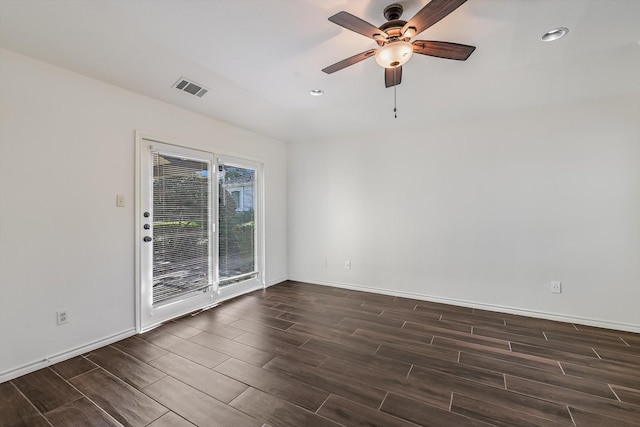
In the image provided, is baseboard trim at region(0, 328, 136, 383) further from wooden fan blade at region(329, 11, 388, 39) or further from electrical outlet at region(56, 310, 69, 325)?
wooden fan blade at region(329, 11, 388, 39)

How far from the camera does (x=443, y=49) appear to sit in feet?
5.82

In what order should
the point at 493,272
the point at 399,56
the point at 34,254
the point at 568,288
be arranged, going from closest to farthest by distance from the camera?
the point at 399,56
the point at 34,254
the point at 568,288
the point at 493,272

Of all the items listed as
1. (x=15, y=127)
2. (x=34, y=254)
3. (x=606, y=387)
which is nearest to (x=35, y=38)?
(x=15, y=127)

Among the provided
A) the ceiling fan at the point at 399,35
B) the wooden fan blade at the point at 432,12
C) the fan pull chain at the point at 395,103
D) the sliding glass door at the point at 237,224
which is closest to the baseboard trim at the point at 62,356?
the sliding glass door at the point at 237,224

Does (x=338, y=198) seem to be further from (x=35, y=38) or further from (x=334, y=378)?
(x=35, y=38)

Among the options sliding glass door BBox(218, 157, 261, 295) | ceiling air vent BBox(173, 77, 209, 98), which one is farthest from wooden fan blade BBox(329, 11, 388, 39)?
sliding glass door BBox(218, 157, 261, 295)

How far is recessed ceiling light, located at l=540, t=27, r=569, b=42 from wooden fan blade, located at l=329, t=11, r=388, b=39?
1.26m

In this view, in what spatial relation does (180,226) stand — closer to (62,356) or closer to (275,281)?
(62,356)

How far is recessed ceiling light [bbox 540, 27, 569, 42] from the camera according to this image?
6.29 feet

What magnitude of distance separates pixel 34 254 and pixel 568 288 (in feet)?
16.4

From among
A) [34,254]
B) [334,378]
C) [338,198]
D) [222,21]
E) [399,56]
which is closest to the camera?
[399,56]

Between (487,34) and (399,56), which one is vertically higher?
(487,34)

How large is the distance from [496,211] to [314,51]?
9.00 ft

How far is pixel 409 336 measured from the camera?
266 cm
